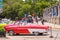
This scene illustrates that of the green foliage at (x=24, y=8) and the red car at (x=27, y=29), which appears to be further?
the green foliage at (x=24, y=8)

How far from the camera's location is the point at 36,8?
3541 inches

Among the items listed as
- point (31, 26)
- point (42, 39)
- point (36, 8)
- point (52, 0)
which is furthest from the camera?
point (52, 0)

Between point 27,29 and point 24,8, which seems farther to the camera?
point 24,8

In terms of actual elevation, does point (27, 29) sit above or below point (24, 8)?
above

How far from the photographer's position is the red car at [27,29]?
22.4 meters

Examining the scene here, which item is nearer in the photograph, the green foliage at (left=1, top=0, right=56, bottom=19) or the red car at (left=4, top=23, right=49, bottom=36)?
the red car at (left=4, top=23, right=49, bottom=36)

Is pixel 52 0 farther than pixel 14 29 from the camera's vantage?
Yes

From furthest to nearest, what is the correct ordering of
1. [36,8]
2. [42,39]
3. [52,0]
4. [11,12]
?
[52,0] → [11,12] → [36,8] → [42,39]

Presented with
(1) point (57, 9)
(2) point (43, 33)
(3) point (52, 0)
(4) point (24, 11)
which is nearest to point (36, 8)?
(4) point (24, 11)

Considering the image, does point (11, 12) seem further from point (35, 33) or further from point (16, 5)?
point (35, 33)

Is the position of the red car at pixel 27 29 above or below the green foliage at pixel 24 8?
above

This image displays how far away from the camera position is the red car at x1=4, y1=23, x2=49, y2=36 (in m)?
22.4

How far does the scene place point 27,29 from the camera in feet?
73.6

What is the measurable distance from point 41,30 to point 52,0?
291 feet
